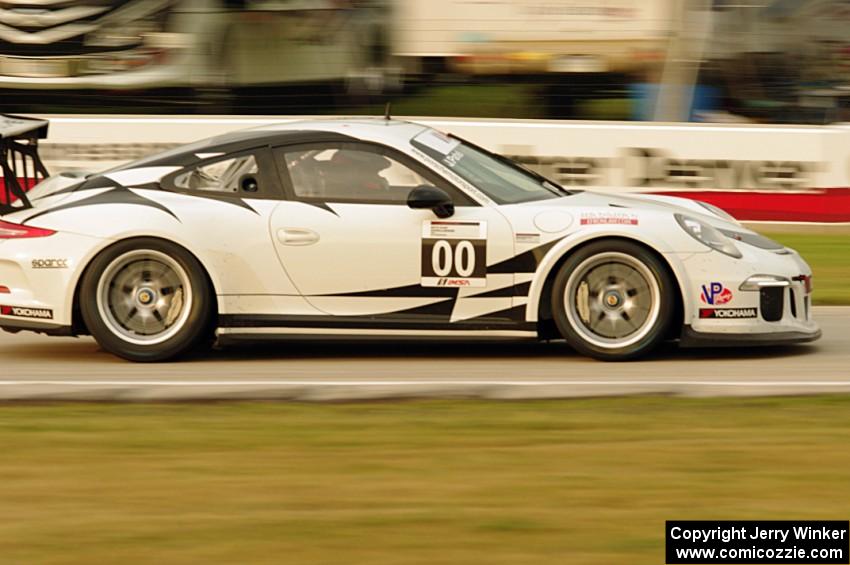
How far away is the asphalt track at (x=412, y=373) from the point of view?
689cm

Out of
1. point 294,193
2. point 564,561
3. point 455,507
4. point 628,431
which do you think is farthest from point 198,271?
point 564,561

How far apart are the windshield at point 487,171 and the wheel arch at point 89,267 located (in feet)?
A: 4.36

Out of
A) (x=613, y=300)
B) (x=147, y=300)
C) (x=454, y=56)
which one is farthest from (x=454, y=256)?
(x=454, y=56)

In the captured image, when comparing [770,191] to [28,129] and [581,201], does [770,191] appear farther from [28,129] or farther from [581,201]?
[28,129]

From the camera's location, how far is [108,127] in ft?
49.0

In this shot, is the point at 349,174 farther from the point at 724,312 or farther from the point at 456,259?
the point at 724,312

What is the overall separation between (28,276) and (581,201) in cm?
305

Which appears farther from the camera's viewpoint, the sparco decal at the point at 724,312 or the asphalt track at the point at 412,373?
the sparco decal at the point at 724,312

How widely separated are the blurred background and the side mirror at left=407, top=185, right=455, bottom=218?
7296 mm

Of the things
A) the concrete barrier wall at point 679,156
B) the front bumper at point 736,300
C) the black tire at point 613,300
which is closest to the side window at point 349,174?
the black tire at point 613,300

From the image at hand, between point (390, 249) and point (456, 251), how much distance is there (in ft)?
1.15

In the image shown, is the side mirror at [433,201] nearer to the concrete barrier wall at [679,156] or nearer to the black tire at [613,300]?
the black tire at [613,300]

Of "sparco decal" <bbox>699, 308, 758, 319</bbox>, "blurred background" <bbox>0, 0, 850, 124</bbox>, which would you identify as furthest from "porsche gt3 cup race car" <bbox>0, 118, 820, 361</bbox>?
"blurred background" <bbox>0, 0, 850, 124</bbox>

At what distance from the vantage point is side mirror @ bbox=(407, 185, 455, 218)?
294 inches
